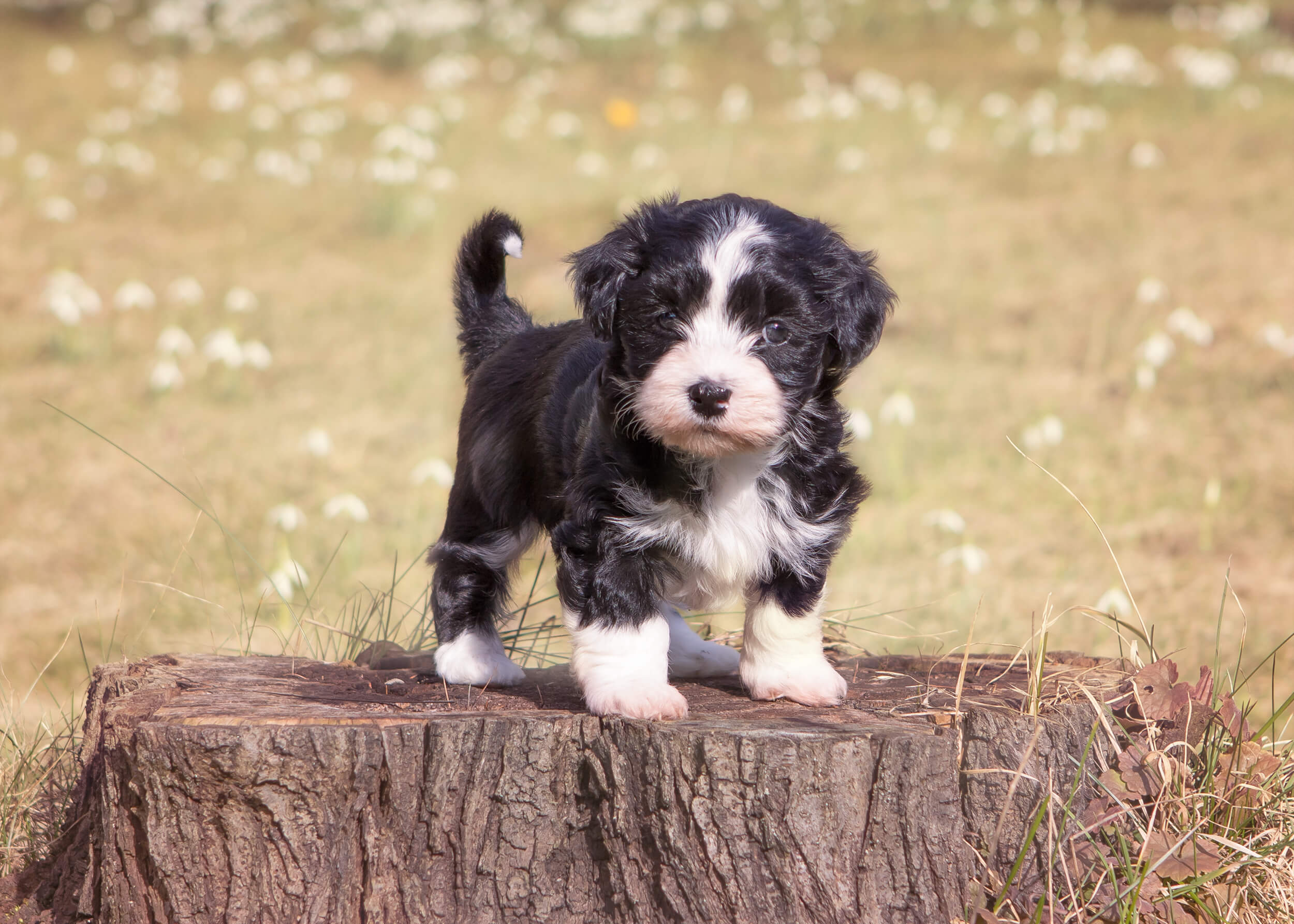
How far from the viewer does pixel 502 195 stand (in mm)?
13406

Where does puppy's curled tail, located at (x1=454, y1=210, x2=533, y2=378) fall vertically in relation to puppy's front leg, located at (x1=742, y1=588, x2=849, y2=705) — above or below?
above

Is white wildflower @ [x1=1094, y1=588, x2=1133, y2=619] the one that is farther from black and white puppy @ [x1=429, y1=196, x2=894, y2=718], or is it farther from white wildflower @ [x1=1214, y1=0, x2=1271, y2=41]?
white wildflower @ [x1=1214, y1=0, x2=1271, y2=41]

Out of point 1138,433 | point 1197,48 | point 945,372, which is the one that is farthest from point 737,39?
point 1138,433

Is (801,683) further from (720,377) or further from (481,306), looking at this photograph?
(481,306)

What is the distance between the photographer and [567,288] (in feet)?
32.3

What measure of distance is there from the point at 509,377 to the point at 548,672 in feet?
3.29

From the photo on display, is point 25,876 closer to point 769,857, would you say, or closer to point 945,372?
point 769,857

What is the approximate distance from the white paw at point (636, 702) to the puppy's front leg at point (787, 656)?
34cm

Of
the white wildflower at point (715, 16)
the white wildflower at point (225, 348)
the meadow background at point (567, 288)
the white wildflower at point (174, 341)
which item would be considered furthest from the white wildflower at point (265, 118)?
the white wildflower at point (225, 348)

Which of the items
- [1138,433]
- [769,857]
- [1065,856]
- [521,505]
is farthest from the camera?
[1138,433]

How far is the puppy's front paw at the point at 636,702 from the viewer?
2.96 metres

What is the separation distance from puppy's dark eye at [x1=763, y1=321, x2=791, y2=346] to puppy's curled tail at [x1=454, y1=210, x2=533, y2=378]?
1534 millimetres

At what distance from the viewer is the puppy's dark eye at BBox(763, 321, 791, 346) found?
298 centimetres

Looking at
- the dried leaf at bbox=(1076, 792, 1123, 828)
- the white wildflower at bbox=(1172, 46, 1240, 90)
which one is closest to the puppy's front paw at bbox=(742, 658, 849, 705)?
the dried leaf at bbox=(1076, 792, 1123, 828)
